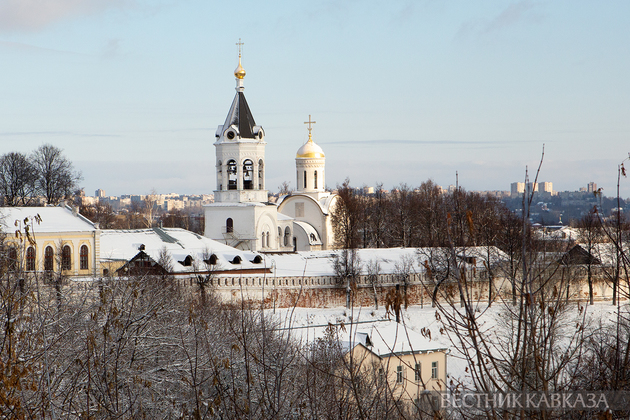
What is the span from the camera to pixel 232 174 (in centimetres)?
3572

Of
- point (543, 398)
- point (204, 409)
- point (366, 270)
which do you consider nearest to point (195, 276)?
point (366, 270)

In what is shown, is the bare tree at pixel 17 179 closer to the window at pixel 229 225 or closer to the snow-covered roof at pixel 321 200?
the window at pixel 229 225

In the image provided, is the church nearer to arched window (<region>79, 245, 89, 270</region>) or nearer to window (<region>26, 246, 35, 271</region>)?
A: arched window (<region>79, 245, 89, 270</region>)

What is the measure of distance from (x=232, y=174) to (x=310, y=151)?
40.1ft

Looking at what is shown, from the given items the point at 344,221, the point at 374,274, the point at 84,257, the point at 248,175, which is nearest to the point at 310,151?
the point at 344,221

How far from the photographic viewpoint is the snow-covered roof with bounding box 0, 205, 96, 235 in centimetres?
2681

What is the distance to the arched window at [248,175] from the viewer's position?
35562 millimetres

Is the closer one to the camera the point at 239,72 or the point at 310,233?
the point at 239,72

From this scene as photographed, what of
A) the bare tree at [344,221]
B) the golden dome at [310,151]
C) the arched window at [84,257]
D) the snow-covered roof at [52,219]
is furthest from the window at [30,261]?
the golden dome at [310,151]

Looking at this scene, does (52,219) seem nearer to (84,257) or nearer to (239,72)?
(84,257)

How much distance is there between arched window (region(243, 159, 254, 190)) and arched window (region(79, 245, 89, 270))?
1013 centimetres

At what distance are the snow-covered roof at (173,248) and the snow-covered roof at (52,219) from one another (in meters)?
1.53

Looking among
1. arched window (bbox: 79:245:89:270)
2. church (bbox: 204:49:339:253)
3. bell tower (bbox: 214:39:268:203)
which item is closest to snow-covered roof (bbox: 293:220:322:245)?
church (bbox: 204:49:339:253)

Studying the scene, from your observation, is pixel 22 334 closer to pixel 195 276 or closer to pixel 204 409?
pixel 204 409
